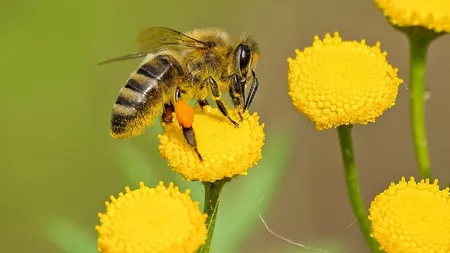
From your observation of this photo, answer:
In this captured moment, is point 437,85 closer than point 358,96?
No

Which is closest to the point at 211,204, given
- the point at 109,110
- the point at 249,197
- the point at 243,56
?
the point at 243,56

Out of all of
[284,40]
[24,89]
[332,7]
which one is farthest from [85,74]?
[332,7]

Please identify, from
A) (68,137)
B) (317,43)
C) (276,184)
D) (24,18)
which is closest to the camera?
(317,43)

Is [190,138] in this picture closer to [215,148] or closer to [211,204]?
[215,148]

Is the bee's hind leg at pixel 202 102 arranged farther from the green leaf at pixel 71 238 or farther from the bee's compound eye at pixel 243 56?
the green leaf at pixel 71 238

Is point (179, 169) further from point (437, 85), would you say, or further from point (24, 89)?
point (437, 85)

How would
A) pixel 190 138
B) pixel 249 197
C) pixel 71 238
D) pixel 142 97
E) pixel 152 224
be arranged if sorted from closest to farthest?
pixel 152 224
pixel 190 138
pixel 142 97
pixel 71 238
pixel 249 197
